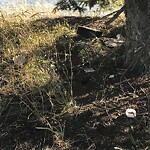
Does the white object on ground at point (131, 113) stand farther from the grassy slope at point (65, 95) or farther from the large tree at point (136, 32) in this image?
the large tree at point (136, 32)

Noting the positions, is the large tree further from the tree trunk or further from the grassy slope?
the grassy slope

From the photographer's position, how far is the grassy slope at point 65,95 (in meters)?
3.23

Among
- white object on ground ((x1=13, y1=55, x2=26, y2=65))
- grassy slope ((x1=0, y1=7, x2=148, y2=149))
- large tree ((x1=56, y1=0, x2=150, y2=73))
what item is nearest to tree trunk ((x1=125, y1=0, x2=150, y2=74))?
large tree ((x1=56, y1=0, x2=150, y2=73))

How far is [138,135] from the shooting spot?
313 cm

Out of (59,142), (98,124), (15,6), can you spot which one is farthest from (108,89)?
(15,6)

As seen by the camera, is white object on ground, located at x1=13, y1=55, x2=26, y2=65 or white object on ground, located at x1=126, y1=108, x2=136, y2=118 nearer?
white object on ground, located at x1=126, y1=108, x2=136, y2=118

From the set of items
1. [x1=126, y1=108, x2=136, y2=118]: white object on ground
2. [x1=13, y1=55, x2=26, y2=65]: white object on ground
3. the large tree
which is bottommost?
[x1=126, y1=108, x2=136, y2=118]: white object on ground

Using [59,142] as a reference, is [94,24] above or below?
above

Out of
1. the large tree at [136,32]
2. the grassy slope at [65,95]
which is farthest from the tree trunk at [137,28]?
the grassy slope at [65,95]

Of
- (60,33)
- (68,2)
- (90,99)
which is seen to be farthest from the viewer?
(68,2)

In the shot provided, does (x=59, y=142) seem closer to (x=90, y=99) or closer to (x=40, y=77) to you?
(x=90, y=99)

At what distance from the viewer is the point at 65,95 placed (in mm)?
3582

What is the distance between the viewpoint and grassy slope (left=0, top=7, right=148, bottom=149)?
323 centimetres

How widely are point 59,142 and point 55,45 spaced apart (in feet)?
6.02
